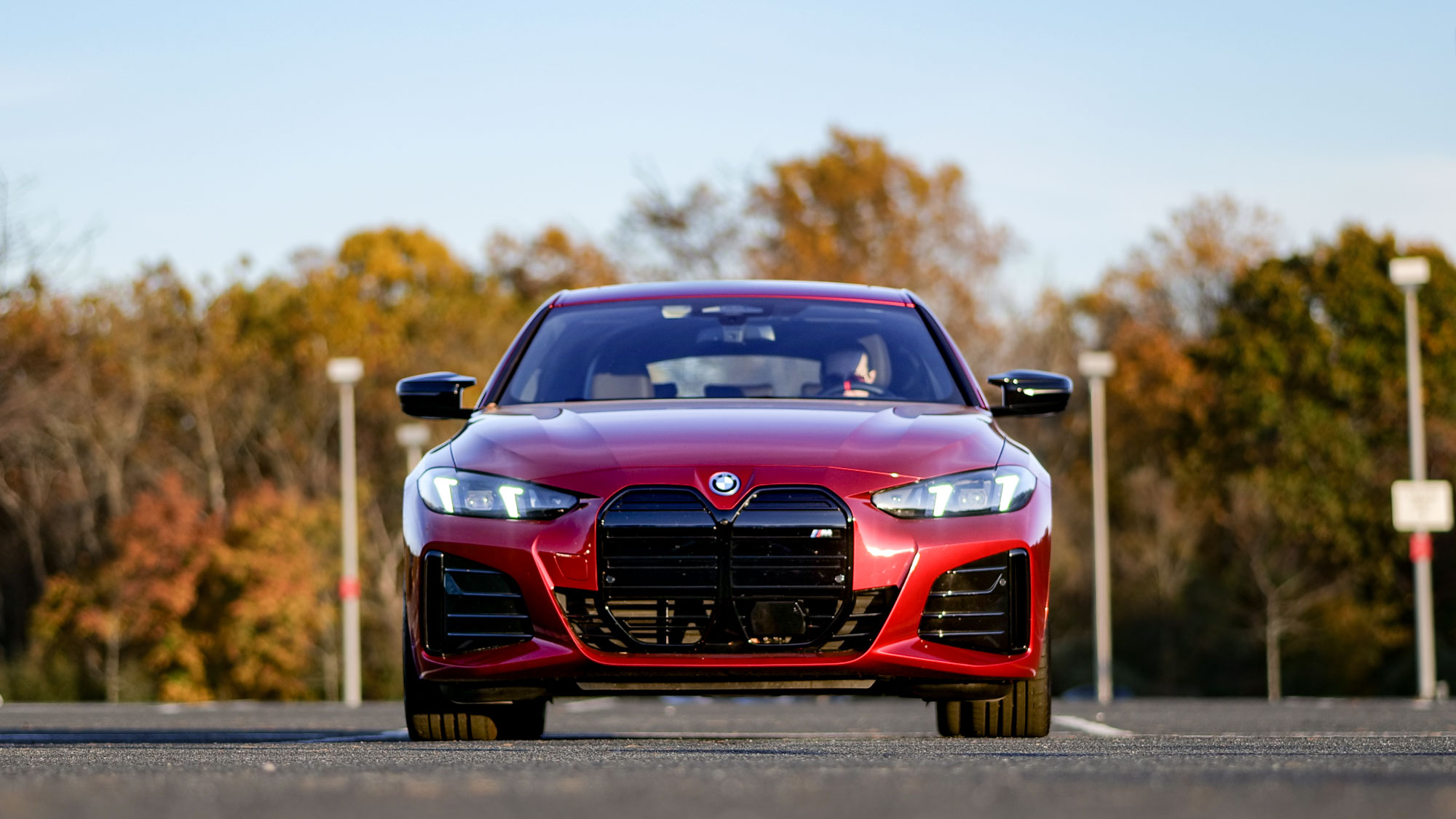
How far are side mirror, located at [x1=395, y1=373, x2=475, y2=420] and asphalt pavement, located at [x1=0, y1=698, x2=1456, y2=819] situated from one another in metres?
1.19

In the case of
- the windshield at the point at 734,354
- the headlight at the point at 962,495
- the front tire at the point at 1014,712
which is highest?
the windshield at the point at 734,354

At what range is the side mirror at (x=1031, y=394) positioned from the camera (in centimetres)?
768

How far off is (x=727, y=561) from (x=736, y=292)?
2008 mm

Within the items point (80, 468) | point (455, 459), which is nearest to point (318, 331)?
point (80, 468)

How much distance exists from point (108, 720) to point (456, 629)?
6.88 meters

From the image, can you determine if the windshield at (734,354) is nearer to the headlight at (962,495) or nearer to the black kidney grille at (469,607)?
the headlight at (962,495)

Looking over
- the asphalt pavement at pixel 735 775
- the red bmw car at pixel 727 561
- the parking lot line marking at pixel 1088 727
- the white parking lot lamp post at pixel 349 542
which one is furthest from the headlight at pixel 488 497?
the white parking lot lamp post at pixel 349 542

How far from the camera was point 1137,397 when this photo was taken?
4931 centimetres

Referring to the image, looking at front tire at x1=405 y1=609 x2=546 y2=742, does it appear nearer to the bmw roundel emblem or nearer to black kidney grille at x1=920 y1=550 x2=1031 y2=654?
the bmw roundel emblem

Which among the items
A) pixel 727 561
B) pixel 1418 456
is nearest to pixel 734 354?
pixel 727 561

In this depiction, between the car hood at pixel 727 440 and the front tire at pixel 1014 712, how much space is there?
78cm

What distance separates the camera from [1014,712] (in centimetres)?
705

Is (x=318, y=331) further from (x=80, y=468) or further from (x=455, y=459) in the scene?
(x=455, y=459)

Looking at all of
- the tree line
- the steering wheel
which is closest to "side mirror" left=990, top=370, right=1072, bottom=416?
the steering wheel
